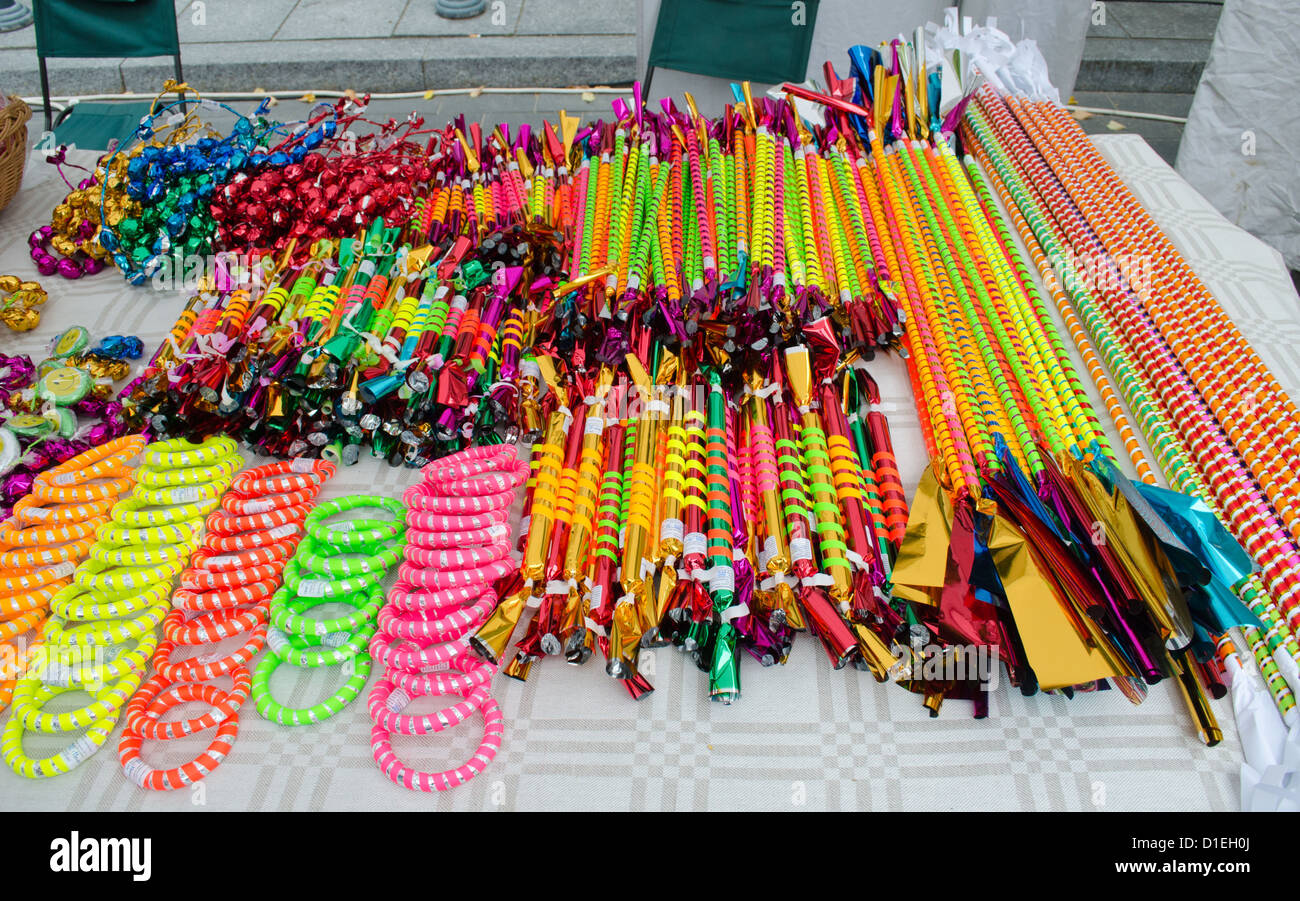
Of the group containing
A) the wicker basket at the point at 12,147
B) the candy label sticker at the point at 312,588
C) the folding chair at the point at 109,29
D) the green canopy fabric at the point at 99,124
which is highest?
the folding chair at the point at 109,29

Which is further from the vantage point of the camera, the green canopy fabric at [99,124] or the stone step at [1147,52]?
the stone step at [1147,52]

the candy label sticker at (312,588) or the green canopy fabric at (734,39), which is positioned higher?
the green canopy fabric at (734,39)

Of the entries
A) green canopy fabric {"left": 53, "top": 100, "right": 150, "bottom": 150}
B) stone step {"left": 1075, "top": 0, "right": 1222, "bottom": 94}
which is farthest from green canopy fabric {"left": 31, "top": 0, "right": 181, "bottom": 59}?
stone step {"left": 1075, "top": 0, "right": 1222, "bottom": 94}

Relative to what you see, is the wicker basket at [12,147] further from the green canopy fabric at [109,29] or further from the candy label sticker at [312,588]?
the candy label sticker at [312,588]

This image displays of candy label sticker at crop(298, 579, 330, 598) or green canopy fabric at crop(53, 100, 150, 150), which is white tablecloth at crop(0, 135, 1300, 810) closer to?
candy label sticker at crop(298, 579, 330, 598)

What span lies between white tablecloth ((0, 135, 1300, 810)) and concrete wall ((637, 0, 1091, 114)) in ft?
9.11

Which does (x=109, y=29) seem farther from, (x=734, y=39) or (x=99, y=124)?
(x=734, y=39)

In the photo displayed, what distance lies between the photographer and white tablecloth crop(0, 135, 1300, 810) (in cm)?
113

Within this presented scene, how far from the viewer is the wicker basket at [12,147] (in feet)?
7.39

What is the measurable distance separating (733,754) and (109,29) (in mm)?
3252

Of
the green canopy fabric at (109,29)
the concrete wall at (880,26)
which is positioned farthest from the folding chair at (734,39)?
the green canopy fabric at (109,29)

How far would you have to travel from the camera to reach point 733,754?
1.18 m

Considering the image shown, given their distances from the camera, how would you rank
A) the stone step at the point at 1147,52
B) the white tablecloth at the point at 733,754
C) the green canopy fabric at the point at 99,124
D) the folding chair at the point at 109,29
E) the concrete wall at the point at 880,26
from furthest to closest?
the stone step at the point at 1147,52, the green canopy fabric at the point at 99,124, the concrete wall at the point at 880,26, the folding chair at the point at 109,29, the white tablecloth at the point at 733,754

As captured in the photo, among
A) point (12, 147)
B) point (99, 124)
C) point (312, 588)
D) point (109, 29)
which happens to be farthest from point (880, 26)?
point (99, 124)
